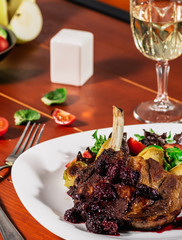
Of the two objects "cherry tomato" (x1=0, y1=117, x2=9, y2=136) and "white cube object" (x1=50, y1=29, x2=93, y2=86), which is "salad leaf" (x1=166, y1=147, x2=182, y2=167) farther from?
"white cube object" (x1=50, y1=29, x2=93, y2=86)

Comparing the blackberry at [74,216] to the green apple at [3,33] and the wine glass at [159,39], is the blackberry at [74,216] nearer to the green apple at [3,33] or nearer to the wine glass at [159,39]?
the wine glass at [159,39]

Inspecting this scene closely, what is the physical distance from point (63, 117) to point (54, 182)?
0.52 metres

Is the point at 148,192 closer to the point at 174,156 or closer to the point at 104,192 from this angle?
the point at 104,192

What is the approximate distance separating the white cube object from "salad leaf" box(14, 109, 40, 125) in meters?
0.35

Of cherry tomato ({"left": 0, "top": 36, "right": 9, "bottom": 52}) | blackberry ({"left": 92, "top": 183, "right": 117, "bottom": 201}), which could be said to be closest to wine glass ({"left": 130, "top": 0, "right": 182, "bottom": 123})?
cherry tomato ({"left": 0, "top": 36, "right": 9, "bottom": 52})

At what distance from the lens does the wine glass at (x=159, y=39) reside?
6.99 feet

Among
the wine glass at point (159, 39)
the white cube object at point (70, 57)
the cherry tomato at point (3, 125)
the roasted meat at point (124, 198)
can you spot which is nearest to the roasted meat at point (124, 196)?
the roasted meat at point (124, 198)

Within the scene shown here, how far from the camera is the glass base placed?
223 centimetres

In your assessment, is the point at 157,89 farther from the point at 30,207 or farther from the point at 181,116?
the point at 30,207

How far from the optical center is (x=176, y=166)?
164 cm

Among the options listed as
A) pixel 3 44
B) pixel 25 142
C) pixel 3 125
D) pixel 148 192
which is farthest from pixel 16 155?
pixel 3 44

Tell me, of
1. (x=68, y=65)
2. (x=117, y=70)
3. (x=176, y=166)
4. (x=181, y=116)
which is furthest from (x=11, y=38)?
(x=176, y=166)

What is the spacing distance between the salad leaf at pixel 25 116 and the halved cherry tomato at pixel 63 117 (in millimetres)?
73

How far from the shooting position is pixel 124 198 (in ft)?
4.68
